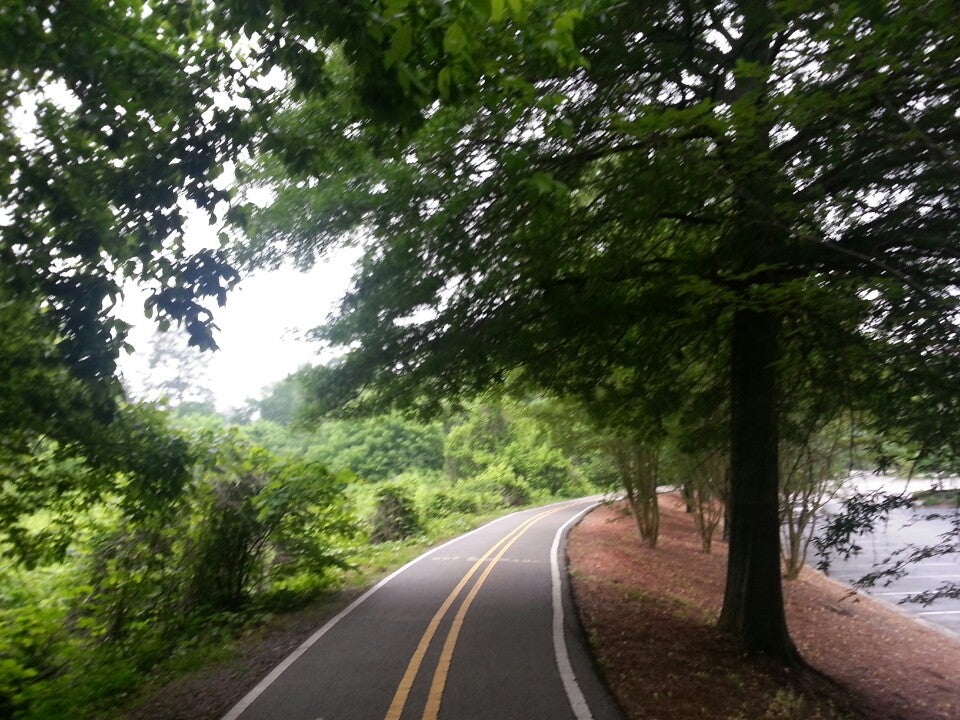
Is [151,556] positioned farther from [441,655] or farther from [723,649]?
[723,649]

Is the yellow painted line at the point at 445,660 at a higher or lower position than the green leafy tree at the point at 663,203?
lower

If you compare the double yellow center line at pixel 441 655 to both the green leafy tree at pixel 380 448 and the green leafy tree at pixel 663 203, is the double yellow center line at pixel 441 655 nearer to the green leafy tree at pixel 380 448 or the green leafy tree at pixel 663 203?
the green leafy tree at pixel 663 203

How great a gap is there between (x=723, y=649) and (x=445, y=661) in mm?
3829

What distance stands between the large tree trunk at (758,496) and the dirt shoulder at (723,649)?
1.73ft

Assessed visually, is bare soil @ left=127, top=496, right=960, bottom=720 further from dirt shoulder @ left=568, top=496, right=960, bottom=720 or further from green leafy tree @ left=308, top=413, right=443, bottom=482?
green leafy tree @ left=308, top=413, right=443, bottom=482

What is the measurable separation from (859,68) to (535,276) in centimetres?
419

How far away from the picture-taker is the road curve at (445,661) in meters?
7.07

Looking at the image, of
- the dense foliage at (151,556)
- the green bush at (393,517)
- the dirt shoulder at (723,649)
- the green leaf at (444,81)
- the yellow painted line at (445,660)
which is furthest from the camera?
the green bush at (393,517)

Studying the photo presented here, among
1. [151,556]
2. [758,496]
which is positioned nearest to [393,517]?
[151,556]

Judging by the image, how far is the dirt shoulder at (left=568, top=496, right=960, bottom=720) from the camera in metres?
7.92

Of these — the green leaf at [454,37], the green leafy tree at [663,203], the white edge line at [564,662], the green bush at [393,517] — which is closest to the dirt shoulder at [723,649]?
the white edge line at [564,662]

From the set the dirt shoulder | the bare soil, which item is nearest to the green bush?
the dirt shoulder

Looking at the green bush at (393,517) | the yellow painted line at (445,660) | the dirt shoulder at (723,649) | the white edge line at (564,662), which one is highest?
the green bush at (393,517)

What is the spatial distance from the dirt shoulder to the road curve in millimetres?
557
